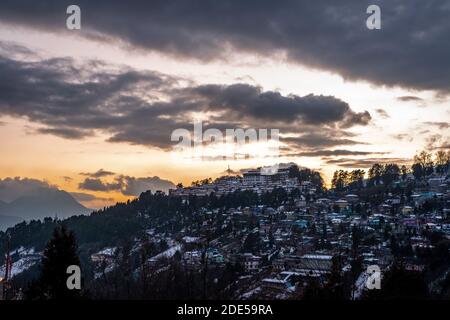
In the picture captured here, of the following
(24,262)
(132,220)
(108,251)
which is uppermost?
(132,220)

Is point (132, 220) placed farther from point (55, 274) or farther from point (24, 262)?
point (55, 274)

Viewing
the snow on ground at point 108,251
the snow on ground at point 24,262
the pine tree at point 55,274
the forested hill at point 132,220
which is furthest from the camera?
the forested hill at point 132,220

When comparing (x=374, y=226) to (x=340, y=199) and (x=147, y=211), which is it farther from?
(x=147, y=211)

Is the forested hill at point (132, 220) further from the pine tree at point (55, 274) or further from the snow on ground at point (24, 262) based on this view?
the pine tree at point (55, 274)

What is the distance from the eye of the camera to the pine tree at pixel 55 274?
60.8 ft

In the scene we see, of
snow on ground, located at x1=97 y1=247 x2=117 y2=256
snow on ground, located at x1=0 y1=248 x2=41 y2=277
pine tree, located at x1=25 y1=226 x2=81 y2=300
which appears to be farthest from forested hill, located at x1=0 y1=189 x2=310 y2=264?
pine tree, located at x1=25 y1=226 x2=81 y2=300

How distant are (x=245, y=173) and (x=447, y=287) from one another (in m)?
133

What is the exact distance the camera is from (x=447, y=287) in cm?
3816

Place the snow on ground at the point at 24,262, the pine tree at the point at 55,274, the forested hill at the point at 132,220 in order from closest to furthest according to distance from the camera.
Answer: the pine tree at the point at 55,274, the snow on ground at the point at 24,262, the forested hill at the point at 132,220

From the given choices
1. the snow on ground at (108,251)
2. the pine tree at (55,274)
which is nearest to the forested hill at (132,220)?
the snow on ground at (108,251)

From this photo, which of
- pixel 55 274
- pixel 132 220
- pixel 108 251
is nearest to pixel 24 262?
pixel 108 251

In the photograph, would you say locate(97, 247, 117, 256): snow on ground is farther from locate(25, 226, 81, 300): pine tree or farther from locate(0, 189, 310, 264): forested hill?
locate(25, 226, 81, 300): pine tree

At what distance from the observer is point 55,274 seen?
18781mm
